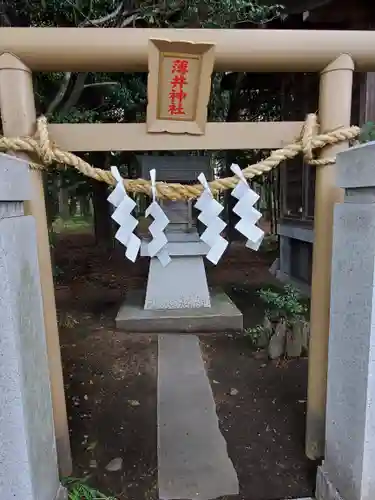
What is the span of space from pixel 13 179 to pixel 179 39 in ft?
2.75

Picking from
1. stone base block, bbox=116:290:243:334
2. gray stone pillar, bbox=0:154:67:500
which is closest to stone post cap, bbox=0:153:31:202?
gray stone pillar, bbox=0:154:67:500

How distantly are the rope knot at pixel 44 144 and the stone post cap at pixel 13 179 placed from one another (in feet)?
0.64

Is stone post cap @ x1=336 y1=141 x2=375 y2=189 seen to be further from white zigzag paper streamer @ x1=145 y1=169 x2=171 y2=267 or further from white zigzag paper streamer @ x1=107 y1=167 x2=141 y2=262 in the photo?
white zigzag paper streamer @ x1=107 y1=167 x2=141 y2=262

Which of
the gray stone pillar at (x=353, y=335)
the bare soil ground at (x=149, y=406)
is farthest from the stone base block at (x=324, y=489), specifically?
the bare soil ground at (x=149, y=406)

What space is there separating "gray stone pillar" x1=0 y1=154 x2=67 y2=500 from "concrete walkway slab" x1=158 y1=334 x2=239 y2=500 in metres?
0.72

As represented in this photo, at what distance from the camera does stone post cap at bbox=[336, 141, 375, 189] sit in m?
1.26

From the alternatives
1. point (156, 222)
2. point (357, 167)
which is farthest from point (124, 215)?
point (357, 167)

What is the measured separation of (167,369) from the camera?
3209 mm

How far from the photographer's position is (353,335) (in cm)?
142

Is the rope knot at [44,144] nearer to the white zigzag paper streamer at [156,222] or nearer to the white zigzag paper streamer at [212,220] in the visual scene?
the white zigzag paper streamer at [156,222]

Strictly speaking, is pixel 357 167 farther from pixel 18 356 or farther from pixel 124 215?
pixel 18 356

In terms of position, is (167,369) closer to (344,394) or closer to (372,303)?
(344,394)

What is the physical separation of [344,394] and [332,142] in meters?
1.01

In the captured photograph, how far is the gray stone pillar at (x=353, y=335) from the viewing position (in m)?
1.31
